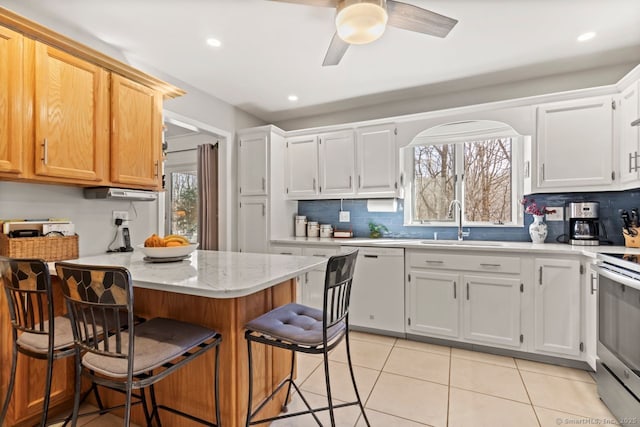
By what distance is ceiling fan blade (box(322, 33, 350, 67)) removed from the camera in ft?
6.49

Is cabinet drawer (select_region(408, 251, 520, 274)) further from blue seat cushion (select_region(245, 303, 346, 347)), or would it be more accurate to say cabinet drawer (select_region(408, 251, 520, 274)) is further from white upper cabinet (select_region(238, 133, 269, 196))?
white upper cabinet (select_region(238, 133, 269, 196))

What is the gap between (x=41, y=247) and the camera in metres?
1.91

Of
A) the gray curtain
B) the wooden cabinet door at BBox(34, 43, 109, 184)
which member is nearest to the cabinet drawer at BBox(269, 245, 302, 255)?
the gray curtain

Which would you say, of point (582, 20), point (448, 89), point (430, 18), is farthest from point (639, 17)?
point (430, 18)

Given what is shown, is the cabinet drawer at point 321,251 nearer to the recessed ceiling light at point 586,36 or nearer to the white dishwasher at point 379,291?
the white dishwasher at point 379,291

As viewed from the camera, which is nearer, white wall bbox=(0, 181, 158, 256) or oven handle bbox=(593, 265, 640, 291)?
oven handle bbox=(593, 265, 640, 291)

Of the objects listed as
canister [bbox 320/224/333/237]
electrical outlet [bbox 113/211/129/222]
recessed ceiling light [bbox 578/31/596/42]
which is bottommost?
canister [bbox 320/224/333/237]

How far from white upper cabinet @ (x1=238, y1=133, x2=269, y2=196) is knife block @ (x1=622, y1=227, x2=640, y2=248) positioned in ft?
11.2

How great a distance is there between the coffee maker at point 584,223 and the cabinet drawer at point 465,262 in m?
0.68

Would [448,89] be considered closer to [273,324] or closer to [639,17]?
[639,17]

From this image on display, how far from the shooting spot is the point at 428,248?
2895 mm

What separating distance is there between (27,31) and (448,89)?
3476 millimetres

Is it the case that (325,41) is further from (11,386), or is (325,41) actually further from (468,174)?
(11,386)

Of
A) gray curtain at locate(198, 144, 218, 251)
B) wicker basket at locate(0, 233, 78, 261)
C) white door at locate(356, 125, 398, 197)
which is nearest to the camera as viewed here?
wicker basket at locate(0, 233, 78, 261)
